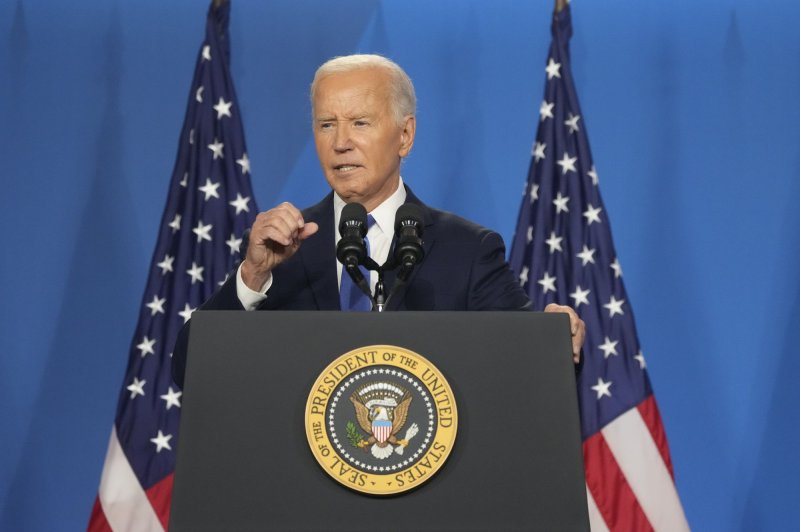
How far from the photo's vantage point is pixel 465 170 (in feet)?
13.7

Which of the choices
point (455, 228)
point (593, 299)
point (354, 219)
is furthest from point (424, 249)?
point (593, 299)

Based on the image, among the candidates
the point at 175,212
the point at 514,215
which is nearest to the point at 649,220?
the point at 514,215

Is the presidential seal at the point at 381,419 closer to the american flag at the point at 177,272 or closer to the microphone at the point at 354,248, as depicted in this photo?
the microphone at the point at 354,248

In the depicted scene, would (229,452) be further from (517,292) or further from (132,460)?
(132,460)

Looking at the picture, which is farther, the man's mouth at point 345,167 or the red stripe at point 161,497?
the red stripe at point 161,497

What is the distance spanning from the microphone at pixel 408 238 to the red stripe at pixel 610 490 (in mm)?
2063

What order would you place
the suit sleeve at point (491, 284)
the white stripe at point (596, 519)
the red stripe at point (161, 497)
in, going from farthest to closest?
the red stripe at point (161, 497) < the white stripe at point (596, 519) < the suit sleeve at point (491, 284)

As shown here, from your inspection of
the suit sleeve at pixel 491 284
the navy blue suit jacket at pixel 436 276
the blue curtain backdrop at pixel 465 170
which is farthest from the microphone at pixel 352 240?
the blue curtain backdrop at pixel 465 170

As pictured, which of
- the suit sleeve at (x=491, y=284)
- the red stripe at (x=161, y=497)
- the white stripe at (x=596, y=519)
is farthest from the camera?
the red stripe at (x=161, y=497)

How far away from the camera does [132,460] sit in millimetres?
3592

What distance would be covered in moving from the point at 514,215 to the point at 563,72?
26.0 inches

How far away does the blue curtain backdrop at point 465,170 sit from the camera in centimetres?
396

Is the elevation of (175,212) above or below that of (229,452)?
above

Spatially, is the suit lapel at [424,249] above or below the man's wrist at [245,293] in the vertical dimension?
above
